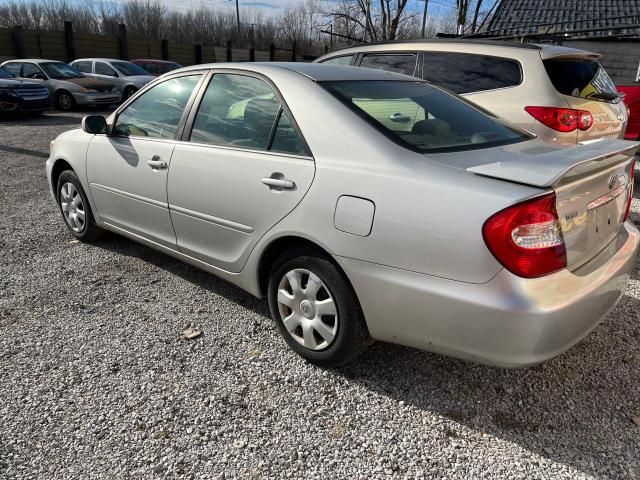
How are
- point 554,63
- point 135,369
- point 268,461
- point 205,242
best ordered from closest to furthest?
point 268,461 < point 135,369 < point 205,242 < point 554,63

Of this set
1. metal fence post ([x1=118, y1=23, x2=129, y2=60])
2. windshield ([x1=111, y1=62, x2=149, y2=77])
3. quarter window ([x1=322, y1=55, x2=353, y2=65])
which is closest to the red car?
quarter window ([x1=322, y1=55, x2=353, y2=65])

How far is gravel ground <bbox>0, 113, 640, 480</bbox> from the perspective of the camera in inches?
83.0

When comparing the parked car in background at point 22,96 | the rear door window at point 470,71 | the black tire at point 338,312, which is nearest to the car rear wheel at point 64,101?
the parked car in background at point 22,96

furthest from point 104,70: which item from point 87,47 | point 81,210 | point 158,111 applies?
point 158,111

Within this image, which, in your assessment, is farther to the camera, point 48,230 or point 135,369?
Answer: point 48,230

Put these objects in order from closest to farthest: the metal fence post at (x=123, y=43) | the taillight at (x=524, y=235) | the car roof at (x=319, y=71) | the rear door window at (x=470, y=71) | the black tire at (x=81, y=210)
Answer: the taillight at (x=524, y=235)
the car roof at (x=319, y=71)
the black tire at (x=81, y=210)
the rear door window at (x=470, y=71)
the metal fence post at (x=123, y=43)

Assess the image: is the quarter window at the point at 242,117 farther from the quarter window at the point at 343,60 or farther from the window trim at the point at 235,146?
the quarter window at the point at 343,60

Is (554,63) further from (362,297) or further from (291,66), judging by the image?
(362,297)

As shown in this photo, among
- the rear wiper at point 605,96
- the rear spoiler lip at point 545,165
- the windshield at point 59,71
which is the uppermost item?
the rear wiper at point 605,96

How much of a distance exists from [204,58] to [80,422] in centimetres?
3748

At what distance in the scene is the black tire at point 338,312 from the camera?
95.8 inches

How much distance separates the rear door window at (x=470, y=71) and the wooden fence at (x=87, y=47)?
15.6 metres

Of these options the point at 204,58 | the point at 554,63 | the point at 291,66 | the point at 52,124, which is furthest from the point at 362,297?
the point at 204,58

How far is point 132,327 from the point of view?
3.14 m
